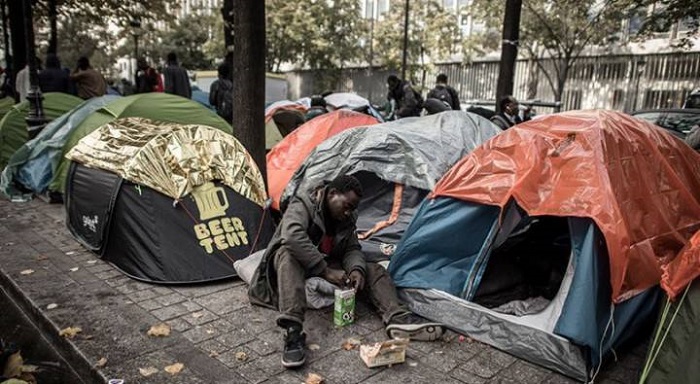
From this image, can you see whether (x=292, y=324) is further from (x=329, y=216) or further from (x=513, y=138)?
(x=513, y=138)

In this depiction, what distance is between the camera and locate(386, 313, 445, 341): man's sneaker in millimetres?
3820

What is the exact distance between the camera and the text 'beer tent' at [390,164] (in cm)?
578

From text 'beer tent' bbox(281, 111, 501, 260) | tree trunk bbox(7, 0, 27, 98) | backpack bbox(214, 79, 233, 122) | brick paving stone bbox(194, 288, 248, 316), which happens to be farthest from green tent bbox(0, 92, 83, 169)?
brick paving stone bbox(194, 288, 248, 316)

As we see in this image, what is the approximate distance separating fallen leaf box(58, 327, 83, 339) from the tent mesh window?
9.66ft

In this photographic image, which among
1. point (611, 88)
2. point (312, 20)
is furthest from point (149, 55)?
point (611, 88)

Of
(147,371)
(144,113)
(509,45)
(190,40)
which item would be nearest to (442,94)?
(509,45)

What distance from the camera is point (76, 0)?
15.8 metres

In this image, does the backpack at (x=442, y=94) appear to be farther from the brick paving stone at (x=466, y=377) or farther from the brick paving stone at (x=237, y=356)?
the brick paving stone at (x=237, y=356)

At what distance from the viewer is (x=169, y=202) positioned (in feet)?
16.0

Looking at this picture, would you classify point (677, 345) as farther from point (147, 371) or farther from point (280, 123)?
point (280, 123)

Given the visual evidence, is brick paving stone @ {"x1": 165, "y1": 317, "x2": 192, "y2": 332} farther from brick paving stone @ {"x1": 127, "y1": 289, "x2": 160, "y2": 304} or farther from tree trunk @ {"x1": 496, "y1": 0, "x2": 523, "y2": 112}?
tree trunk @ {"x1": 496, "y1": 0, "x2": 523, "y2": 112}

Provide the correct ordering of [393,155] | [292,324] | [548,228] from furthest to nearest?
[393,155] → [548,228] → [292,324]

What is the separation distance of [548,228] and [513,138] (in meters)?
1.38

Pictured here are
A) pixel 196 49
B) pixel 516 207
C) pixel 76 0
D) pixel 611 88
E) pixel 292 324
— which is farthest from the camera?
pixel 196 49
